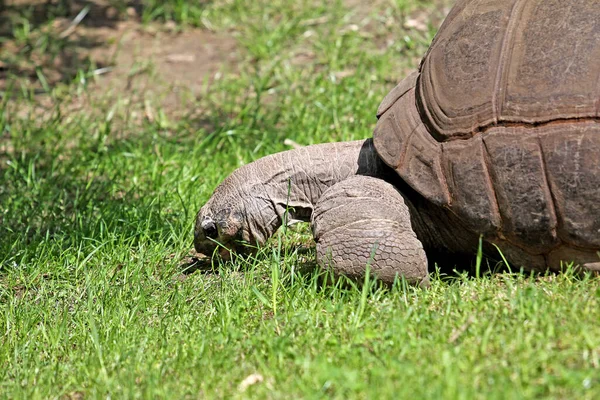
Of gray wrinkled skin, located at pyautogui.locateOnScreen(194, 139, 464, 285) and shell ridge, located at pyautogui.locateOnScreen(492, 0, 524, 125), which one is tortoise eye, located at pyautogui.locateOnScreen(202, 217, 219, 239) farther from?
shell ridge, located at pyautogui.locateOnScreen(492, 0, 524, 125)

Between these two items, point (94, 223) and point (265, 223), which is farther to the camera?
point (94, 223)

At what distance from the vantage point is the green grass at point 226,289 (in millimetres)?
3281

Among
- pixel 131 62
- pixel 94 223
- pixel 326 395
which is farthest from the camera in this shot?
pixel 131 62

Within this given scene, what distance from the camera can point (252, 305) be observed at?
4.36 m

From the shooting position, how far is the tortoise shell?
12.9 feet

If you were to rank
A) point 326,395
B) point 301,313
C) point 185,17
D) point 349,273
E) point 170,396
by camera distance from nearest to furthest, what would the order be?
point 326,395 < point 170,396 < point 301,313 < point 349,273 < point 185,17

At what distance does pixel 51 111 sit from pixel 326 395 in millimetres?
5609

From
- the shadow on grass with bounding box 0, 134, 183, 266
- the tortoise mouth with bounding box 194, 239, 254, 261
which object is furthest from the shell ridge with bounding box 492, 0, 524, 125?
the shadow on grass with bounding box 0, 134, 183, 266

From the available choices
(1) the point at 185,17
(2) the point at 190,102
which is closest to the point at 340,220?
(2) the point at 190,102

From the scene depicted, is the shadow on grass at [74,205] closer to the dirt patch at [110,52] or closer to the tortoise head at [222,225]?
the tortoise head at [222,225]

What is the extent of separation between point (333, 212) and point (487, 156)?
814mm

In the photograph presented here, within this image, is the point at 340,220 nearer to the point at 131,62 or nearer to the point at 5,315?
the point at 5,315

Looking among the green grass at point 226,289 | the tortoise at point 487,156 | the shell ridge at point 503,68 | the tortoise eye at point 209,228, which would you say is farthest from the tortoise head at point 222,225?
the shell ridge at point 503,68

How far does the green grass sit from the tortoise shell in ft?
1.01
